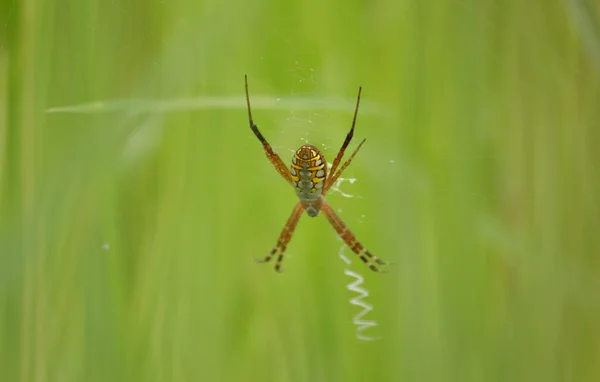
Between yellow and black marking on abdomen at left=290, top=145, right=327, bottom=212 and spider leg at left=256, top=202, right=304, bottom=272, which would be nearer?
yellow and black marking on abdomen at left=290, top=145, right=327, bottom=212

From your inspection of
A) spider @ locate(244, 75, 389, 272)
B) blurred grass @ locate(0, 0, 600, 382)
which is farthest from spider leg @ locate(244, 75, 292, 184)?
blurred grass @ locate(0, 0, 600, 382)

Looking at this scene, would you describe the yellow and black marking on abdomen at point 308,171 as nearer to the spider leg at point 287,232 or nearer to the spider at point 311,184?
the spider at point 311,184

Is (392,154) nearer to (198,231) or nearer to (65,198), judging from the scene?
(198,231)

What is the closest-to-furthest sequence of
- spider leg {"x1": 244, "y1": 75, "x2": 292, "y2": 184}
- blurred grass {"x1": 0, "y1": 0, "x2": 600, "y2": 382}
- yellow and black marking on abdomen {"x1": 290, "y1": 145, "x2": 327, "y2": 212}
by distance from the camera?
yellow and black marking on abdomen {"x1": 290, "y1": 145, "x2": 327, "y2": 212}, spider leg {"x1": 244, "y1": 75, "x2": 292, "y2": 184}, blurred grass {"x1": 0, "y1": 0, "x2": 600, "y2": 382}

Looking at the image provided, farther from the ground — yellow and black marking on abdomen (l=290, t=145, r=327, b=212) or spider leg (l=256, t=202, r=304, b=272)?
yellow and black marking on abdomen (l=290, t=145, r=327, b=212)

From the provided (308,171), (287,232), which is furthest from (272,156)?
(287,232)

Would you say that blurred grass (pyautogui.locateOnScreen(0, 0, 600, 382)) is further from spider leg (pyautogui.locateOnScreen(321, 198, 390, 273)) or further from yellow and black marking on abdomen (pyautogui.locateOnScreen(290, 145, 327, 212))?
yellow and black marking on abdomen (pyautogui.locateOnScreen(290, 145, 327, 212))

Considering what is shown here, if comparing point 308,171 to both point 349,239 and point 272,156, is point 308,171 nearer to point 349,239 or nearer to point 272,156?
point 272,156
